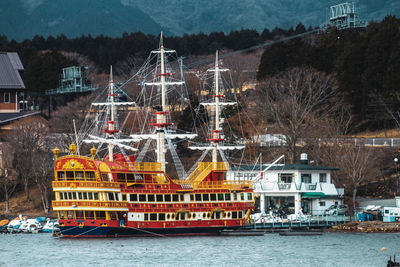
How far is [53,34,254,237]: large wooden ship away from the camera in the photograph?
2623 inches

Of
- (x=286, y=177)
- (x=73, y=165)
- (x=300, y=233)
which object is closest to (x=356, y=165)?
(x=286, y=177)

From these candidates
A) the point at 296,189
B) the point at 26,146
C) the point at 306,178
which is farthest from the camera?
the point at 26,146

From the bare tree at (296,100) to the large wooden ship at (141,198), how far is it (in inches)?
726

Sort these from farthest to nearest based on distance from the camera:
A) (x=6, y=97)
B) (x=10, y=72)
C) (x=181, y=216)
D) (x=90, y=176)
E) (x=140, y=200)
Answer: (x=10, y=72) < (x=6, y=97) < (x=181, y=216) < (x=140, y=200) < (x=90, y=176)

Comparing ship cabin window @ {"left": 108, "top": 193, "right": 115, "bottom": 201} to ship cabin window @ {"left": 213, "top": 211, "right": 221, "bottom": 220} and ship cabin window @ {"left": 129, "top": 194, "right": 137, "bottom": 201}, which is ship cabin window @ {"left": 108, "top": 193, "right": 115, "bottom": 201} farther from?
ship cabin window @ {"left": 213, "top": 211, "right": 221, "bottom": 220}

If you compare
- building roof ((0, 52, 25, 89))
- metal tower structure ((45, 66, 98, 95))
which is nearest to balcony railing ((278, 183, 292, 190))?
metal tower structure ((45, 66, 98, 95))

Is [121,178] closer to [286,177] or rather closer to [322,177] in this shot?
[286,177]

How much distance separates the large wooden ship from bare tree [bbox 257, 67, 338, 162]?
60.5 feet

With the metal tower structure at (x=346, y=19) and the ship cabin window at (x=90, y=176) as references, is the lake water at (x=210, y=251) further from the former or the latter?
the metal tower structure at (x=346, y=19)

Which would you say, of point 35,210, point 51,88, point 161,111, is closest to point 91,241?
point 161,111

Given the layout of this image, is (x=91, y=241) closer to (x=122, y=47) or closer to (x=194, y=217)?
(x=194, y=217)

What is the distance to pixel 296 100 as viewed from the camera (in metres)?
91.3

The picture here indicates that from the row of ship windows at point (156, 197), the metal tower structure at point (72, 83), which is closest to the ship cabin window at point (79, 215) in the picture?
the row of ship windows at point (156, 197)

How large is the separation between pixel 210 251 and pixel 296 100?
34.4 meters
